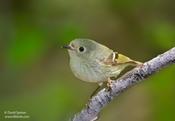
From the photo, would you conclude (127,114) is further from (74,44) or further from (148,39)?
(74,44)

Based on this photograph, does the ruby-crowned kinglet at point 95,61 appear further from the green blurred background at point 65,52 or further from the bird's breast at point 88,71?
the green blurred background at point 65,52

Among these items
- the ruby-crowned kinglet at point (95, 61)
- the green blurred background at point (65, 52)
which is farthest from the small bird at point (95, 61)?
the green blurred background at point (65, 52)

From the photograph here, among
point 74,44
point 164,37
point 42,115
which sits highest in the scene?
point 164,37

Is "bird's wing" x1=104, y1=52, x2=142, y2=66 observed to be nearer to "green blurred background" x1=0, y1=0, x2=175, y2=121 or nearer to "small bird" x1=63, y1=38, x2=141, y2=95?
"small bird" x1=63, y1=38, x2=141, y2=95

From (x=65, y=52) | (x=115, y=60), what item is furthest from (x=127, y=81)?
(x=65, y=52)

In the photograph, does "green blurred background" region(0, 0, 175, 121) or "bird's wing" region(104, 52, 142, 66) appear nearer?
"bird's wing" region(104, 52, 142, 66)

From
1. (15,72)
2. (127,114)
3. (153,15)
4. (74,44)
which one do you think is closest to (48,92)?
(15,72)

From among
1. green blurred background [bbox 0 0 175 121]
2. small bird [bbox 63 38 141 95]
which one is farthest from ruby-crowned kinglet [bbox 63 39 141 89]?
green blurred background [bbox 0 0 175 121]

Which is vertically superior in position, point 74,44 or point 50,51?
point 50,51
